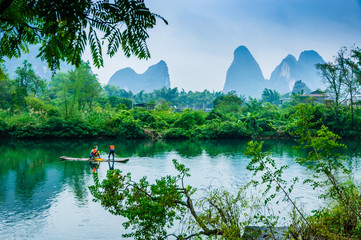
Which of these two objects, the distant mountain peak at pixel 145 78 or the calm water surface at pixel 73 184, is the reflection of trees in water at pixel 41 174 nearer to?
the calm water surface at pixel 73 184

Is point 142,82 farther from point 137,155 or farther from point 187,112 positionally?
point 137,155

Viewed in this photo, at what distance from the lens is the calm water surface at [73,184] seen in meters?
6.17

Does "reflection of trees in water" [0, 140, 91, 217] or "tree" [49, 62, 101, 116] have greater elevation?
"tree" [49, 62, 101, 116]

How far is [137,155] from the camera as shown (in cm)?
1572

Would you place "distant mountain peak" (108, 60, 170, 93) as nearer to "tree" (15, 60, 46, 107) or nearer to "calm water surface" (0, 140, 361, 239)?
"tree" (15, 60, 46, 107)

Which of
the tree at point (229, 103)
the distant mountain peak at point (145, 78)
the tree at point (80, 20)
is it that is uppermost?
the distant mountain peak at point (145, 78)

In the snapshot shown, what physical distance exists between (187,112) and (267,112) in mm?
7416

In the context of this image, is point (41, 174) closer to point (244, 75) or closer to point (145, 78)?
point (145, 78)

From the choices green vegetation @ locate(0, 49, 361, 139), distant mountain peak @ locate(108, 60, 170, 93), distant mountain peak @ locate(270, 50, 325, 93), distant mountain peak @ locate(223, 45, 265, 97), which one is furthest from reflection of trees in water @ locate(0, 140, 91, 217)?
distant mountain peak @ locate(223, 45, 265, 97)

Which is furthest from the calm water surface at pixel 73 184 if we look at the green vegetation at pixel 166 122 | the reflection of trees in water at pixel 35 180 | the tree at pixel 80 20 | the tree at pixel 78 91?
the green vegetation at pixel 166 122

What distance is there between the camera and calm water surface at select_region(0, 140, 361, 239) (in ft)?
20.2

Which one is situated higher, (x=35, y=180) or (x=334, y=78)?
(x=334, y=78)

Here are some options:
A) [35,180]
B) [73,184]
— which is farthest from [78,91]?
[73,184]

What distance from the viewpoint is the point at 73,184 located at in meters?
9.59
